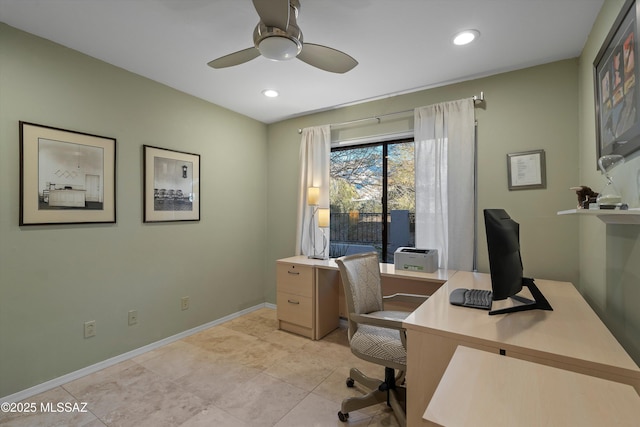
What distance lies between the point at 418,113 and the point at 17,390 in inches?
154

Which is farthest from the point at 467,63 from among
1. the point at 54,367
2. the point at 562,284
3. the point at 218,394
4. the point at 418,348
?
the point at 54,367

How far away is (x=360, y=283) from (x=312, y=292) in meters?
1.06

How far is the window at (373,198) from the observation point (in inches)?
127

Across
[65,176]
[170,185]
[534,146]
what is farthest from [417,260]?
[65,176]

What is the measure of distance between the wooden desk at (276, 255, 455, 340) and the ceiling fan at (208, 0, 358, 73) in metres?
1.86

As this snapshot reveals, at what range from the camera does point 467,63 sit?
7.92ft

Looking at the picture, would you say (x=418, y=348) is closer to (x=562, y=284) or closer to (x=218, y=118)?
(x=562, y=284)

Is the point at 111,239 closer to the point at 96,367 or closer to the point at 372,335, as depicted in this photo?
the point at 96,367

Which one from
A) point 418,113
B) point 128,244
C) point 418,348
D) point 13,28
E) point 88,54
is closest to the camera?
point 418,348

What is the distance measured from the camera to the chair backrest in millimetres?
1871

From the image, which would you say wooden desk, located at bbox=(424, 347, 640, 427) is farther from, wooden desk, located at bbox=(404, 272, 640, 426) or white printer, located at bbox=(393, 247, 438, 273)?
white printer, located at bbox=(393, 247, 438, 273)

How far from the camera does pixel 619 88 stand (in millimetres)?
1432

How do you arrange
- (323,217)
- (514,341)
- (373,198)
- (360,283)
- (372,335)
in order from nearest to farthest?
1. (514,341)
2. (372,335)
3. (360,283)
4. (323,217)
5. (373,198)

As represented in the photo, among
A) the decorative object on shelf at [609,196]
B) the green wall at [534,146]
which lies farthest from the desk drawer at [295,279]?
the decorative object on shelf at [609,196]
